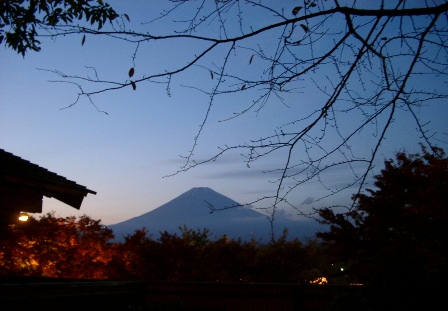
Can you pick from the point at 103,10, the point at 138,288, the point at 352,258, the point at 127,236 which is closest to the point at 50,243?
the point at 127,236

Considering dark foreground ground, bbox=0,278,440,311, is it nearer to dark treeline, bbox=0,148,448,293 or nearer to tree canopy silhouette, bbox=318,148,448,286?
dark treeline, bbox=0,148,448,293

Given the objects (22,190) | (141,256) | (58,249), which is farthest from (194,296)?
(141,256)

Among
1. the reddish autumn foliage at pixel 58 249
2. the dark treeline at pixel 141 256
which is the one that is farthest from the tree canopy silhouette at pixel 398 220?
the reddish autumn foliage at pixel 58 249

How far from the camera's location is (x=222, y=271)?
17125 millimetres

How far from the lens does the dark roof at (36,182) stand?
508cm

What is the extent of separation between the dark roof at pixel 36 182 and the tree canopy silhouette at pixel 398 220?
460 centimetres

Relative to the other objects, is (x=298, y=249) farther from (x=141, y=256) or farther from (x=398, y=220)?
(x=398, y=220)

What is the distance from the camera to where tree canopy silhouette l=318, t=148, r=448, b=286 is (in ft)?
23.9

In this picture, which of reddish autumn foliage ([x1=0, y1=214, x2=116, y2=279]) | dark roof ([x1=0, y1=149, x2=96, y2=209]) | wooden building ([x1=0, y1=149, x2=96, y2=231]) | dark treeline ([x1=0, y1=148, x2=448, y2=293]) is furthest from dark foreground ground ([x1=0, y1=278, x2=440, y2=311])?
reddish autumn foliage ([x1=0, y1=214, x2=116, y2=279])

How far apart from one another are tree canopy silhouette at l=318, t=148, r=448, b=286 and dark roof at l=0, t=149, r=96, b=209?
460 centimetres

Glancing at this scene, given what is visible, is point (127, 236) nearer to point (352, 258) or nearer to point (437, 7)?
point (352, 258)

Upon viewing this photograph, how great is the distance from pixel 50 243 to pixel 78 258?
1117mm

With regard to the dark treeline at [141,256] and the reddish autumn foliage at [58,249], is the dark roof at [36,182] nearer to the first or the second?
the dark treeline at [141,256]

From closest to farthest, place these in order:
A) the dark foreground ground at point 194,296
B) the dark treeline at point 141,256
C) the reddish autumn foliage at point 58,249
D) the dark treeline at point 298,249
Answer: the dark foreground ground at point 194,296
the dark treeline at point 298,249
the reddish autumn foliage at point 58,249
the dark treeline at point 141,256
